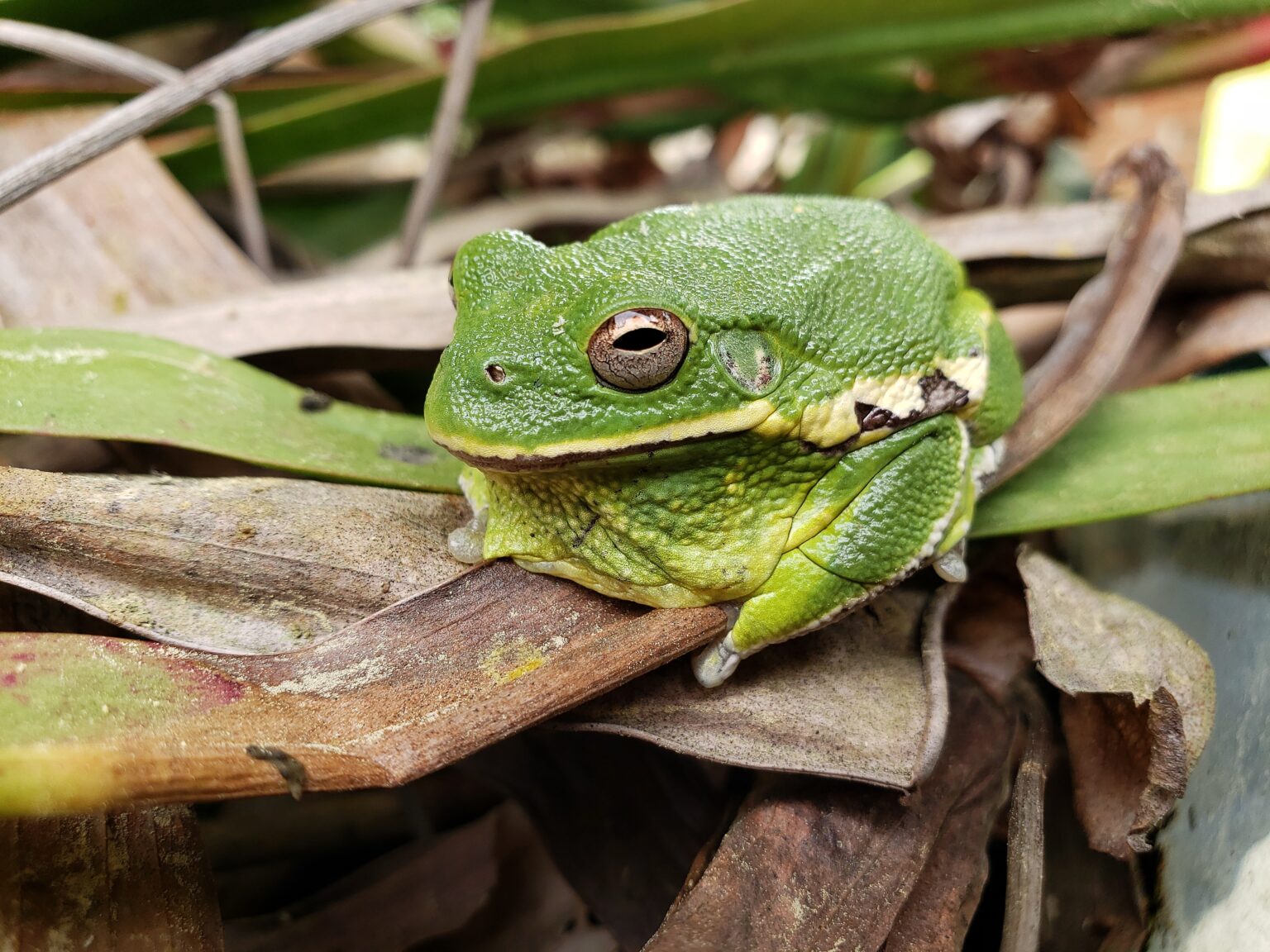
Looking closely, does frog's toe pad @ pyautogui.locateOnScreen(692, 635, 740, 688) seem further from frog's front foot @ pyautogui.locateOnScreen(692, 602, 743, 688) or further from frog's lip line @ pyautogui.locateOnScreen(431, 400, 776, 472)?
frog's lip line @ pyautogui.locateOnScreen(431, 400, 776, 472)

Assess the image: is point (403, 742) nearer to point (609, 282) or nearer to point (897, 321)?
point (609, 282)

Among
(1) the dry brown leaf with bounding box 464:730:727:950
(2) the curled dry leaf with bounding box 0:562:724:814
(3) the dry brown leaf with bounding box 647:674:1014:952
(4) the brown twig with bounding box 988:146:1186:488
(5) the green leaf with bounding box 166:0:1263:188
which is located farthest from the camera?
(5) the green leaf with bounding box 166:0:1263:188

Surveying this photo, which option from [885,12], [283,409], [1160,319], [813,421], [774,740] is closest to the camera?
[774,740]

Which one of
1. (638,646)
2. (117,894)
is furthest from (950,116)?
(117,894)

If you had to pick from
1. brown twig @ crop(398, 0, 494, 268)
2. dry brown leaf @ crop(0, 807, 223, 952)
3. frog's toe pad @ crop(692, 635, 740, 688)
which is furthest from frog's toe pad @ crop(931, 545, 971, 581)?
brown twig @ crop(398, 0, 494, 268)

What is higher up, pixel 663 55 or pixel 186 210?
pixel 663 55

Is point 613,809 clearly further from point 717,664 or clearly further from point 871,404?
point 871,404

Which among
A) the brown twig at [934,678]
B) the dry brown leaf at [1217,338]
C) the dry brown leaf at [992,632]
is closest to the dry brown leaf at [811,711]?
the brown twig at [934,678]
